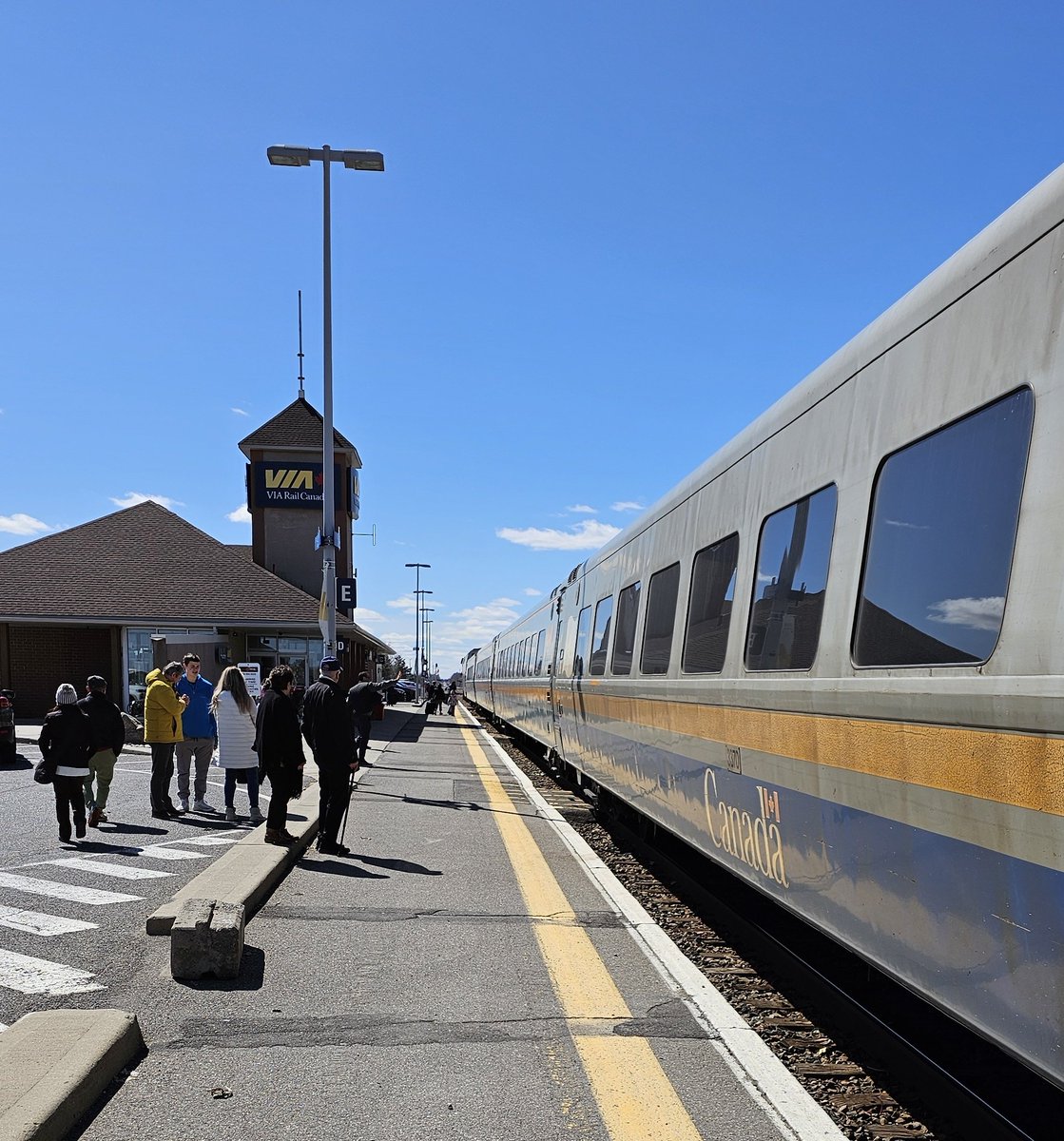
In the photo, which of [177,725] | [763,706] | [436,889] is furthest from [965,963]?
[177,725]

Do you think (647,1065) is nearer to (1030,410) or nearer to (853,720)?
(853,720)

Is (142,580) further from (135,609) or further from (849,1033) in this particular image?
(849,1033)

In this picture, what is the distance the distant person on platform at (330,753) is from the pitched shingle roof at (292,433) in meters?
30.6

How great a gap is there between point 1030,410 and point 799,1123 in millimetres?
2507

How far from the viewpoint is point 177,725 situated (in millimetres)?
11844

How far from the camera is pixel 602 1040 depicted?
4730 mm

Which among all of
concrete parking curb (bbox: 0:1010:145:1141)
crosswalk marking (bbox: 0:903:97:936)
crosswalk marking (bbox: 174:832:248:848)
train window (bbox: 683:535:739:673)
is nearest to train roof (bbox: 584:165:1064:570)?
train window (bbox: 683:535:739:673)

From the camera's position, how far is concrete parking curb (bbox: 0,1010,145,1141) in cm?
355

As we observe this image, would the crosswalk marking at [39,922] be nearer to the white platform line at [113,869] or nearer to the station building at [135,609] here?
the white platform line at [113,869]

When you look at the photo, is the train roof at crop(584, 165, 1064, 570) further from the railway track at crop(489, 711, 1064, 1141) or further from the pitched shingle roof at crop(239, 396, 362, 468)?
the pitched shingle roof at crop(239, 396, 362, 468)

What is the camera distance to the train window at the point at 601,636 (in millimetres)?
10969

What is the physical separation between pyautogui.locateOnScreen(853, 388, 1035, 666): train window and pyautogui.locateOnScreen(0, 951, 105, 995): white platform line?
3899 mm

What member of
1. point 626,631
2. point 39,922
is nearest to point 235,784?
point 626,631

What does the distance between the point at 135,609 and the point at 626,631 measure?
2253 cm
